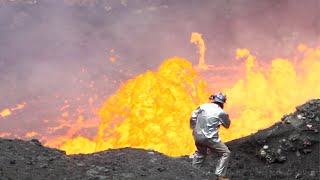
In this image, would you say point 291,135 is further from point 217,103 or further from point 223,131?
point 223,131

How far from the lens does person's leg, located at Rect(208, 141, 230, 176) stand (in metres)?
Result: 9.45

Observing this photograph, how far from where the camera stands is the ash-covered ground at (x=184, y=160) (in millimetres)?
8805

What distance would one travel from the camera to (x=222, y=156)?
9.60 m

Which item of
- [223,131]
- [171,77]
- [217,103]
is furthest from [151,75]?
[217,103]

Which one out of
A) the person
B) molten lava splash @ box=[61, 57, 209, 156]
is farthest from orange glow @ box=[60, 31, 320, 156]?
the person

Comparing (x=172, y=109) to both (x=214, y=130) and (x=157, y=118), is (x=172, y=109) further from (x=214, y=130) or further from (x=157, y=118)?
(x=214, y=130)

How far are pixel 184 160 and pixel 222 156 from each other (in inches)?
72.6

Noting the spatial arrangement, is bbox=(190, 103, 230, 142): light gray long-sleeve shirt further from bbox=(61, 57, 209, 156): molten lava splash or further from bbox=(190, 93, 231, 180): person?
bbox=(61, 57, 209, 156): molten lava splash

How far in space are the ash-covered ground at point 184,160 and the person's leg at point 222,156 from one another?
0.27 meters

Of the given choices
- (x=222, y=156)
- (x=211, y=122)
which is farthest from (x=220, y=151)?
(x=211, y=122)

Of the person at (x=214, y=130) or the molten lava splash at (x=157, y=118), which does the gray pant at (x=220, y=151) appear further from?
the molten lava splash at (x=157, y=118)

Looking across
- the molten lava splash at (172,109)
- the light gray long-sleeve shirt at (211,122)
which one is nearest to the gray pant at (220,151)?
the light gray long-sleeve shirt at (211,122)

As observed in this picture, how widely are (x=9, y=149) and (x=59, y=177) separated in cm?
206

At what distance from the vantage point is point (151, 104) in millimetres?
26797
